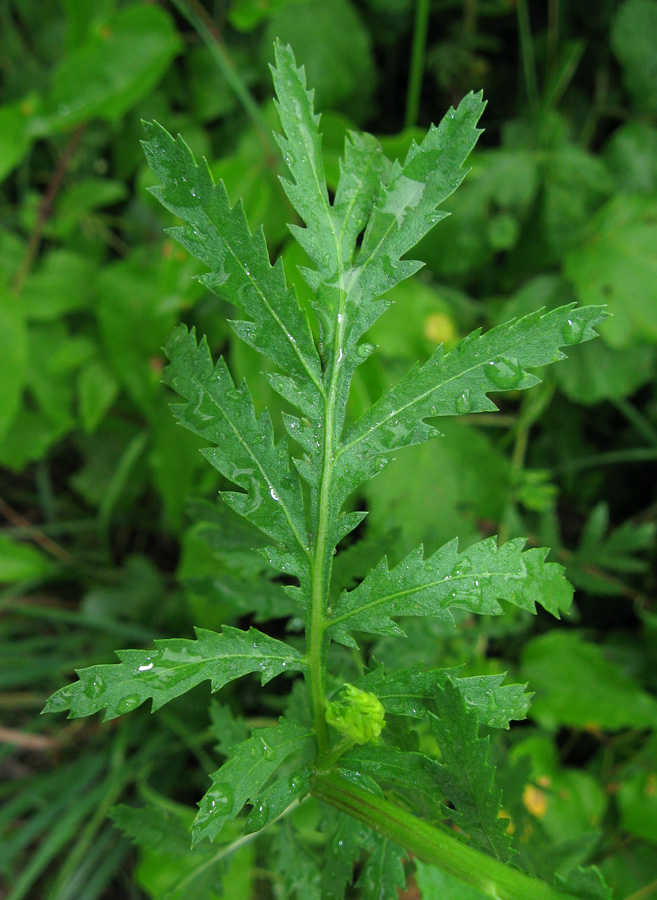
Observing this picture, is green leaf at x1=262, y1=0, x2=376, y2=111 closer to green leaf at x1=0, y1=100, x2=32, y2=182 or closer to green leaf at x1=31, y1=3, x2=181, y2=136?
green leaf at x1=31, y1=3, x2=181, y2=136

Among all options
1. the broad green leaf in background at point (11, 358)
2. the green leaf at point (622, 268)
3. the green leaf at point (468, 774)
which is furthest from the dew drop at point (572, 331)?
the broad green leaf in background at point (11, 358)

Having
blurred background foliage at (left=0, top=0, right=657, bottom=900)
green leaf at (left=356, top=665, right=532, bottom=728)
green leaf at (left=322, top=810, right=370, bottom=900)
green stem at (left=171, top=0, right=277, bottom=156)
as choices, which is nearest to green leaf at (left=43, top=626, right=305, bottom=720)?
green leaf at (left=356, top=665, right=532, bottom=728)

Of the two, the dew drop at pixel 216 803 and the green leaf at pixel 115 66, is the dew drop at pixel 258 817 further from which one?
the green leaf at pixel 115 66

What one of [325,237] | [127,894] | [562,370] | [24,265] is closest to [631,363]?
[562,370]

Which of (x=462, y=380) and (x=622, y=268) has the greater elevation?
(x=622, y=268)

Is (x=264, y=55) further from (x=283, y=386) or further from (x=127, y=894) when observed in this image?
(x=127, y=894)

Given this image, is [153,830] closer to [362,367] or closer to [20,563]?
[362,367]

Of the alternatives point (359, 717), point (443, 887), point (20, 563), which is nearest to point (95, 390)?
point (20, 563)
